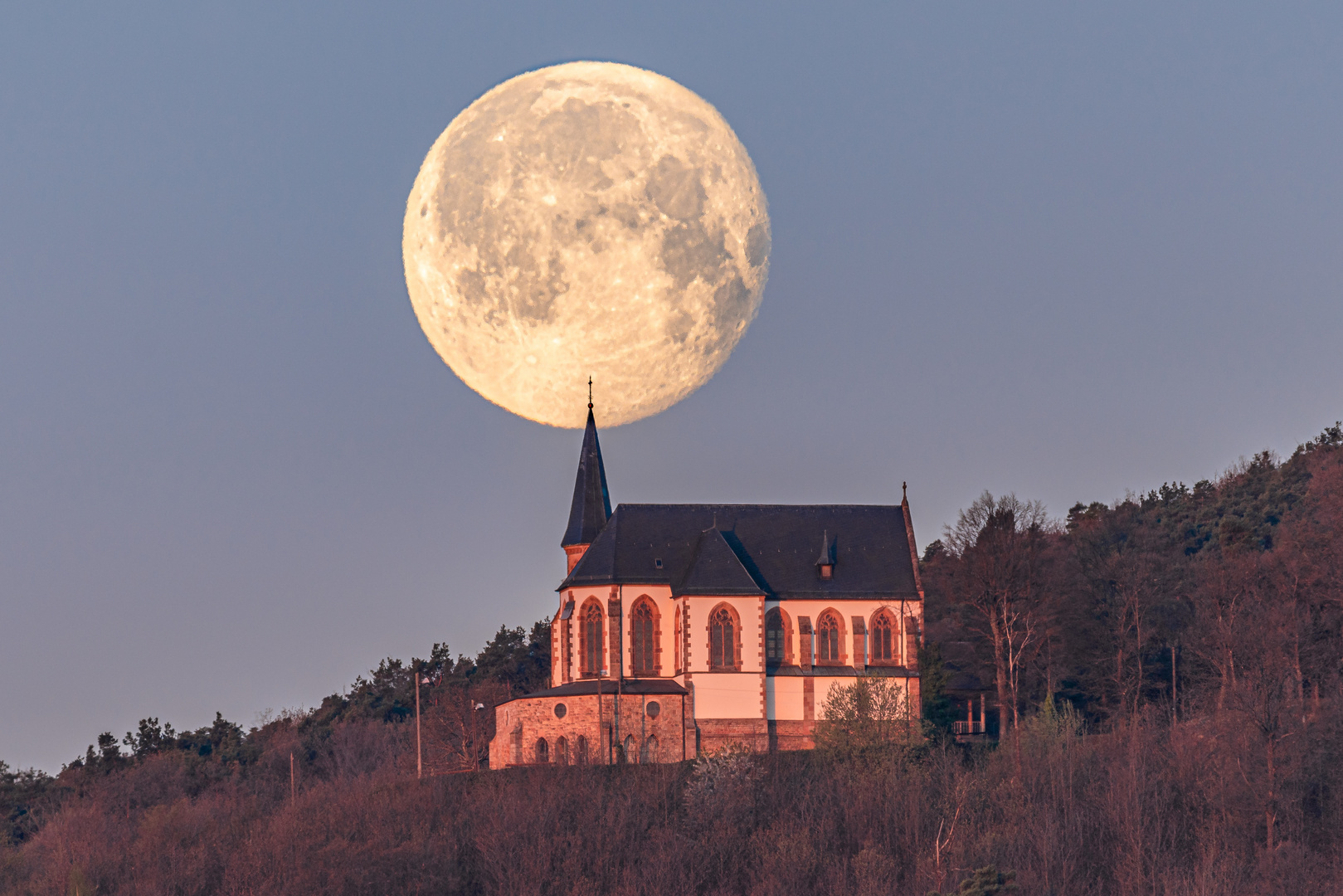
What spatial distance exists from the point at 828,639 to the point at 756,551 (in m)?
5.52

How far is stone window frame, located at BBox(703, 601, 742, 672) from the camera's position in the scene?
7575 centimetres

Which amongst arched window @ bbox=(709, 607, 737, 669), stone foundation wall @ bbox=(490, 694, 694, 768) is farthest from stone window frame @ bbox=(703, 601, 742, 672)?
stone foundation wall @ bbox=(490, 694, 694, 768)

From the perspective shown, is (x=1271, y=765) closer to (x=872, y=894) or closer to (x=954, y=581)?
Result: (x=872, y=894)

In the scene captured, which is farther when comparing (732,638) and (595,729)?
(732,638)

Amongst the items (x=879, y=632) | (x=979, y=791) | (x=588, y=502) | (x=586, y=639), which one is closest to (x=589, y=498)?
(x=588, y=502)

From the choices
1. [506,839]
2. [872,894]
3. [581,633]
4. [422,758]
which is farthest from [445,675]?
[872,894]

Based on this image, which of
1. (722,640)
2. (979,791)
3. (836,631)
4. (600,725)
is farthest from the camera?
(836,631)

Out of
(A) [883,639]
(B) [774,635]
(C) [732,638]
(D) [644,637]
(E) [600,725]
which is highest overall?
(D) [644,637]

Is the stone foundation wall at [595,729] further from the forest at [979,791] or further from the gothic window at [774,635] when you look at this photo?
the gothic window at [774,635]

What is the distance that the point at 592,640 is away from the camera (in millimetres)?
77125

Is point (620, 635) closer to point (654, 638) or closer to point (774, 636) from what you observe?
point (654, 638)

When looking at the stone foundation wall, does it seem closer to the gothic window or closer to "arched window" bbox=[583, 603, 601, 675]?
"arched window" bbox=[583, 603, 601, 675]

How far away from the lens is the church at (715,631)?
243 ft

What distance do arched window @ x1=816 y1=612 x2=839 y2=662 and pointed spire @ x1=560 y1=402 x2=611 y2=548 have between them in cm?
1248
